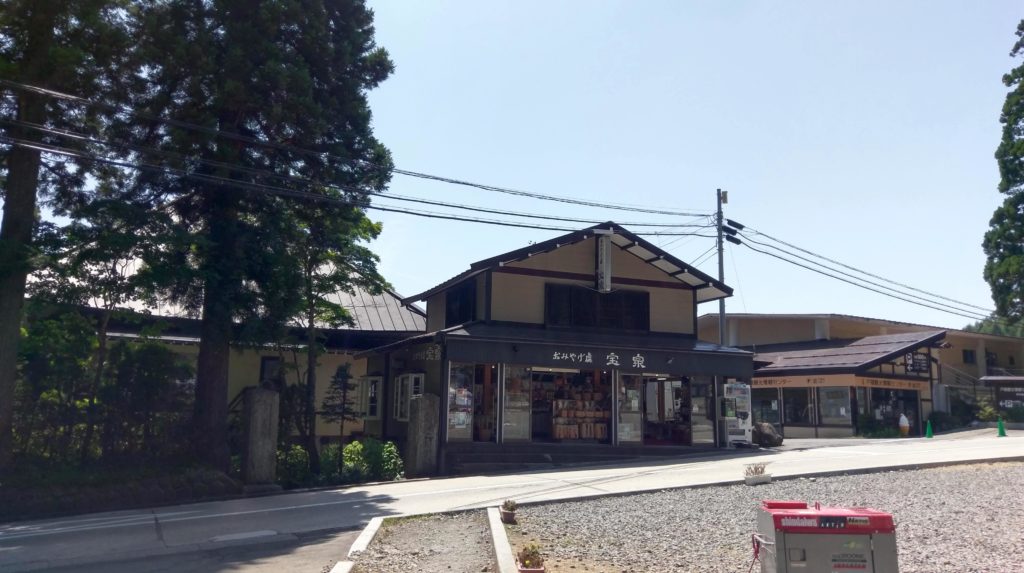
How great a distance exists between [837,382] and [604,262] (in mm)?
14910

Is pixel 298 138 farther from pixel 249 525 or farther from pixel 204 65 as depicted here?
pixel 249 525

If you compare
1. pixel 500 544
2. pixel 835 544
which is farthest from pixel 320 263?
pixel 835 544

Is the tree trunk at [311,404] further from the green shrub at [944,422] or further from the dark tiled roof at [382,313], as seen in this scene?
the green shrub at [944,422]

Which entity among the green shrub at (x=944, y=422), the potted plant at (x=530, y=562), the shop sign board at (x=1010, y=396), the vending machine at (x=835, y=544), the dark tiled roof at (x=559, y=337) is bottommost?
the potted plant at (x=530, y=562)

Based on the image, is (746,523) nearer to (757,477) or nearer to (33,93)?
(757,477)

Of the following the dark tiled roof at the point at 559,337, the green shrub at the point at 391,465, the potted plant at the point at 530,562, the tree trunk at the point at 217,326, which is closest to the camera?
the potted plant at the point at 530,562

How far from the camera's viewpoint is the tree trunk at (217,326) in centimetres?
1733

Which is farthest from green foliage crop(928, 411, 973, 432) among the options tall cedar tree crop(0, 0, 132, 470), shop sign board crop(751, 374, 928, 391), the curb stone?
tall cedar tree crop(0, 0, 132, 470)

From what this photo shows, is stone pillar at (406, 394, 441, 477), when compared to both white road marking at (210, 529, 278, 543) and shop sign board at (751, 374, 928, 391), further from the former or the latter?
shop sign board at (751, 374, 928, 391)

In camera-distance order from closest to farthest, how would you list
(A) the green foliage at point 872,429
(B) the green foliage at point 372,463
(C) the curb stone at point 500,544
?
(C) the curb stone at point 500,544 → (B) the green foliage at point 372,463 → (A) the green foliage at point 872,429

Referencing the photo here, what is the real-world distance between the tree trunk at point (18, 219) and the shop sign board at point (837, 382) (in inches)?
1153

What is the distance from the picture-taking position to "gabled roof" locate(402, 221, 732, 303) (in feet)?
74.2

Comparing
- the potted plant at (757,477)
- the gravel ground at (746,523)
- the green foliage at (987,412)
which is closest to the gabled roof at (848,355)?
the green foliage at (987,412)

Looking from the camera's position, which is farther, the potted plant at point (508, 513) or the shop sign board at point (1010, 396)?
the shop sign board at point (1010, 396)
